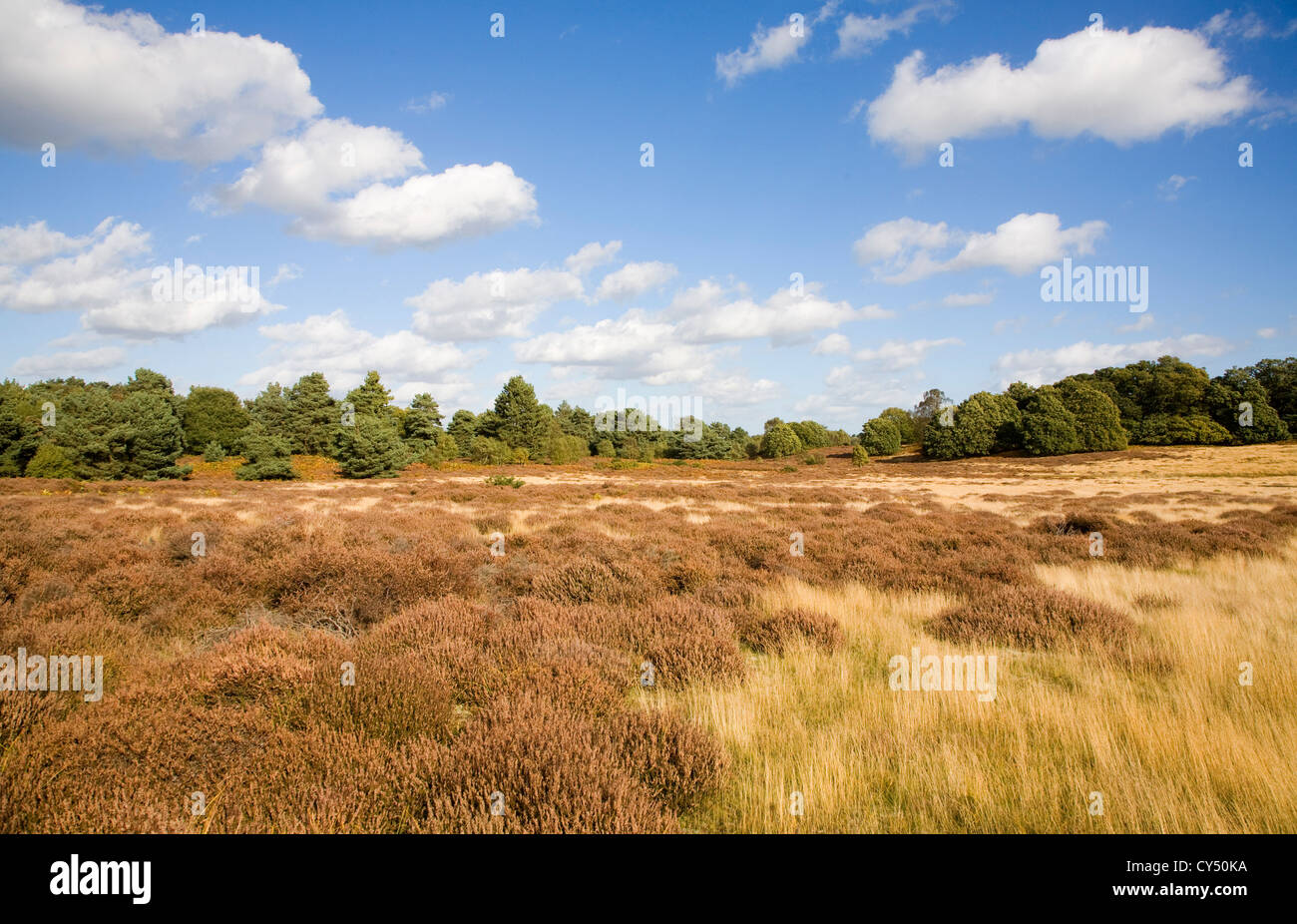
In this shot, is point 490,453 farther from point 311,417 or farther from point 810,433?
point 810,433

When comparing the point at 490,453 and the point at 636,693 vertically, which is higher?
the point at 490,453

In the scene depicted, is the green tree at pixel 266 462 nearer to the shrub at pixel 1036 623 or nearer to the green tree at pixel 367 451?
the green tree at pixel 367 451

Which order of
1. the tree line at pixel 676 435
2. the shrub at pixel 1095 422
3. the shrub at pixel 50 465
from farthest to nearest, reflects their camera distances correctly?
1. the shrub at pixel 1095 422
2. the tree line at pixel 676 435
3. the shrub at pixel 50 465

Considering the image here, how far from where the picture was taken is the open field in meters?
2.57

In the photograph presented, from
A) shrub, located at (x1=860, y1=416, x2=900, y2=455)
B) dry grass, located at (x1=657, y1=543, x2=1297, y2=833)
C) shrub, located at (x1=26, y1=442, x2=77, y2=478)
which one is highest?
shrub, located at (x1=860, y1=416, x2=900, y2=455)

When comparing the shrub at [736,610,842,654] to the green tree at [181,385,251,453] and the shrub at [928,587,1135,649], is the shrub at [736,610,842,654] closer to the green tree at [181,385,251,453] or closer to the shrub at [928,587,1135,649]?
the shrub at [928,587,1135,649]

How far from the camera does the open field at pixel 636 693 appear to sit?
2.57m

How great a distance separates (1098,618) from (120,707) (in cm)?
820

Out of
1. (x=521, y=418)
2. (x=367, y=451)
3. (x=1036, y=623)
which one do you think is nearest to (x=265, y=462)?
(x=367, y=451)

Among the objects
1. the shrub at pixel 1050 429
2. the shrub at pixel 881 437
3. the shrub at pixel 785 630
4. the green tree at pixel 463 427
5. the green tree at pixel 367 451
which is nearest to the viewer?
the shrub at pixel 785 630

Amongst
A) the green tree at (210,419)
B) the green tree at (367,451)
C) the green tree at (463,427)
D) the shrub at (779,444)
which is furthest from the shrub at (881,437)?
the green tree at (210,419)

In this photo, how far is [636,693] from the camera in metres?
4.18

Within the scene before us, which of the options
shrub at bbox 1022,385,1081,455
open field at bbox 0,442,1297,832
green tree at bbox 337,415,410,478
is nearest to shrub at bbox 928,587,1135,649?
open field at bbox 0,442,1297,832
